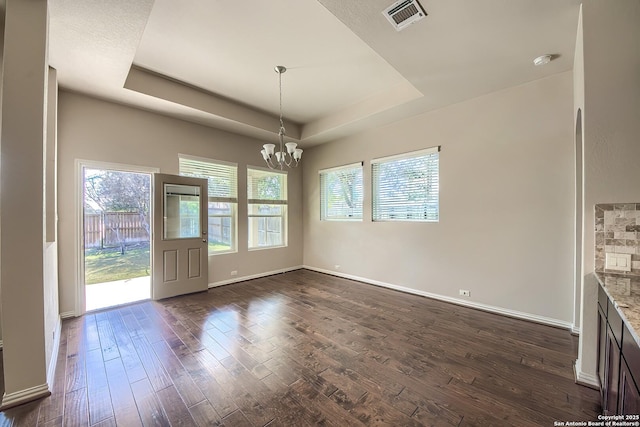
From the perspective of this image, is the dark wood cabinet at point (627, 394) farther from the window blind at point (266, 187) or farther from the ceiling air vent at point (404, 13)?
the window blind at point (266, 187)

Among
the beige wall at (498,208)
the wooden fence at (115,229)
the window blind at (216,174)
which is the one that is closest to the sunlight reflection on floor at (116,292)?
the wooden fence at (115,229)

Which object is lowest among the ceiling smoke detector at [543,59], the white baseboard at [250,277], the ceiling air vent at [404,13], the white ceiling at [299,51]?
the white baseboard at [250,277]

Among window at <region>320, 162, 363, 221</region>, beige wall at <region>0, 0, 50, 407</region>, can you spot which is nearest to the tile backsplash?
window at <region>320, 162, 363, 221</region>

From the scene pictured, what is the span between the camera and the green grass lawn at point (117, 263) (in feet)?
18.8

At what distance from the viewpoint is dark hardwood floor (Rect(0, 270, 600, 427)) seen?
5.63 ft

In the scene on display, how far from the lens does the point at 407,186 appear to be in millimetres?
4383

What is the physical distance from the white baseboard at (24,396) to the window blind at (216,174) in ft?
10.8

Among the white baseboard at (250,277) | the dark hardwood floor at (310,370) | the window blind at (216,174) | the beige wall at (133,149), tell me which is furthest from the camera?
the white baseboard at (250,277)

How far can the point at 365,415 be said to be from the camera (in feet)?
5.58

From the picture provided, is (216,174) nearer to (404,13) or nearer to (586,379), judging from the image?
(404,13)

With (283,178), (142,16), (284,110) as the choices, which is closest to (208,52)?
(142,16)

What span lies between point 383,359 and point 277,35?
11.4ft

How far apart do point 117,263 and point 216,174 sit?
380cm

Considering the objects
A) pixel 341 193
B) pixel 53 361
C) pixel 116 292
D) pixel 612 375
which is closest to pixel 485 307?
pixel 612 375
